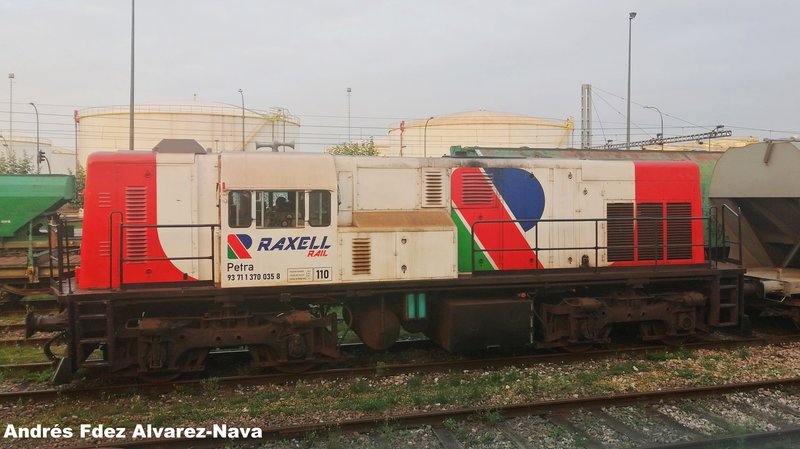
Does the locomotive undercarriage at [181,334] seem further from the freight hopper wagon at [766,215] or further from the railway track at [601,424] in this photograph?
the freight hopper wagon at [766,215]

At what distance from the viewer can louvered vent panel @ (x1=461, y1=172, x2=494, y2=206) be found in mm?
8742

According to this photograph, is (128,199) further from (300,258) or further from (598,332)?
(598,332)

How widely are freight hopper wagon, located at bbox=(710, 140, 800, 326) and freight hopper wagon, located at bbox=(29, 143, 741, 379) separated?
151 cm

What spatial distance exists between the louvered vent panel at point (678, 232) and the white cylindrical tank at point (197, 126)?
32260 mm

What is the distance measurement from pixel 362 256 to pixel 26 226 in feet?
36.4

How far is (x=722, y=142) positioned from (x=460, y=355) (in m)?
48.3

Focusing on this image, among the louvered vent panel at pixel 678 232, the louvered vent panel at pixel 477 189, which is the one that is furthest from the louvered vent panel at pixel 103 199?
the louvered vent panel at pixel 678 232

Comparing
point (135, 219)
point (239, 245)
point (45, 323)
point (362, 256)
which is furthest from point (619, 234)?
point (45, 323)

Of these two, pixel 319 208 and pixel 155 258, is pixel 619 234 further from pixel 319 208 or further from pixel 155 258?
pixel 155 258

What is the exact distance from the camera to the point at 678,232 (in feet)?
31.6

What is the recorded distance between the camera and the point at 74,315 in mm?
6984

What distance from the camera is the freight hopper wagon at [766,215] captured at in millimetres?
10117

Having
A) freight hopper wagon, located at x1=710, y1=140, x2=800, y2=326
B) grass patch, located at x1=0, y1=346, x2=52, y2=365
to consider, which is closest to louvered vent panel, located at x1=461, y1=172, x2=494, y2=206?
freight hopper wagon, located at x1=710, y1=140, x2=800, y2=326

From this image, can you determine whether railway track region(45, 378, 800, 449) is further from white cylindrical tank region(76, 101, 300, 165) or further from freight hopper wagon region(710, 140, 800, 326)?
white cylindrical tank region(76, 101, 300, 165)
